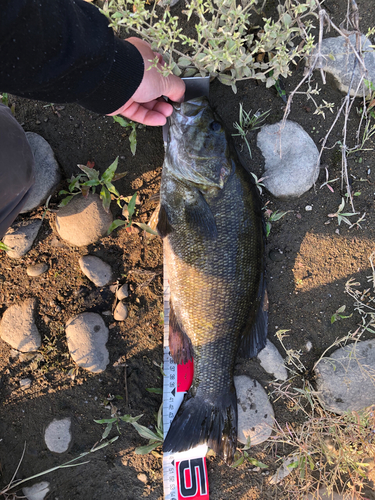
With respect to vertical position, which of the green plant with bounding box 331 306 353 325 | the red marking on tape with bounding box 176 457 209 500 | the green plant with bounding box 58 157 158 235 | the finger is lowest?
the red marking on tape with bounding box 176 457 209 500

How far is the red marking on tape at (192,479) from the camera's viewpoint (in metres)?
2.77

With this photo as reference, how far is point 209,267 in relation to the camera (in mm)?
2361

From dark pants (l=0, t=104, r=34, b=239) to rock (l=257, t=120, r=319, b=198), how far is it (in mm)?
1992

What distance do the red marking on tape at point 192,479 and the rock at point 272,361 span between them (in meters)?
1.03

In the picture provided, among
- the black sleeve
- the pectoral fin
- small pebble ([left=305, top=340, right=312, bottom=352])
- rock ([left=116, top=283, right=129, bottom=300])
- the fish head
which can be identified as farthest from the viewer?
small pebble ([left=305, top=340, right=312, bottom=352])

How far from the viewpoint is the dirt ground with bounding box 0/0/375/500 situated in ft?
9.05

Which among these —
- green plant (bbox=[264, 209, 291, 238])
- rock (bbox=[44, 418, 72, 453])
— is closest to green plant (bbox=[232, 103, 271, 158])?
green plant (bbox=[264, 209, 291, 238])

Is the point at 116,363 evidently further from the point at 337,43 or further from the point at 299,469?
the point at 337,43

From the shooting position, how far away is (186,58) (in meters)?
2.08

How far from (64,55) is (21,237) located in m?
1.70

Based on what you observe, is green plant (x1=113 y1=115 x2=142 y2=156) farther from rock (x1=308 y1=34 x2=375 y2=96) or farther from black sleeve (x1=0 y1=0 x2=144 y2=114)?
rock (x1=308 y1=34 x2=375 y2=96)

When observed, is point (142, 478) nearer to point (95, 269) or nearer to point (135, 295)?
point (135, 295)

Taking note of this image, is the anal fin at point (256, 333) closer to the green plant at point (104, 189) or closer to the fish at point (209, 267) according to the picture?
the fish at point (209, 267)

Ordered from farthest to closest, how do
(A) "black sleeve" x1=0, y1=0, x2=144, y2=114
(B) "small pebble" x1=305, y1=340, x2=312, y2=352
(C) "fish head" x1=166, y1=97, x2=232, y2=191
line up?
(B) "small pebble" x1=305, y1=340, x2=312, y2=352
(C) "fish head" x1=166, y1=97, x2=232, y2=191
(A) "black sleeve" x1=0, y1=0, x2=144, y2=114
